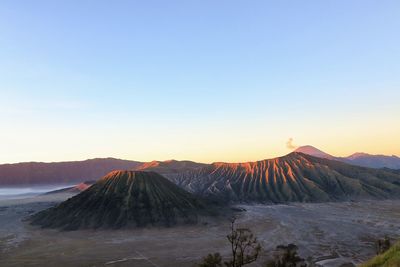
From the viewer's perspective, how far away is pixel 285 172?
122 meters

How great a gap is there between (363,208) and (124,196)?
53461 millimetres

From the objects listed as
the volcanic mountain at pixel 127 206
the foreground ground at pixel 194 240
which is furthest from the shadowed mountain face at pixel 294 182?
the volcanic mountain at pixel 127 206

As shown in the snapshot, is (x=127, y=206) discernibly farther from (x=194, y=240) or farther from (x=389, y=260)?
(x=389, y=260)

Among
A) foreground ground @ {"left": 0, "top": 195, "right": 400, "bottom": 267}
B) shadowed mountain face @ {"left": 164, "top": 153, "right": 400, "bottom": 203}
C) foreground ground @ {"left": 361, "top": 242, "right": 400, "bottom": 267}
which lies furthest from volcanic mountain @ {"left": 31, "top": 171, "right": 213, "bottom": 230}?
foreground ground @ {"left": 361, "top": 242, "right": 400, "bottom": 267}

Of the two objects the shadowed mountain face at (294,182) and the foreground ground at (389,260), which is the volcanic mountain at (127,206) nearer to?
the shadowed mountain face at (294,182)

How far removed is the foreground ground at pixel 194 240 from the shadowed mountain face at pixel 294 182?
77.2 feet

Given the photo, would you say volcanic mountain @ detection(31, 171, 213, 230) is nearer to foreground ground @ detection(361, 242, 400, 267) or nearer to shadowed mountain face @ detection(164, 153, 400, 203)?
shadowed mountain face @ detection(164, 153, 400, 203)

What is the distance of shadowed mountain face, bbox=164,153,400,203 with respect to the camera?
10488 cm

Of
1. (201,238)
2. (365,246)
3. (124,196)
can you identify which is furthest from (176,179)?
(365,246)

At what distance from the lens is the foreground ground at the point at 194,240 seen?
44.7m

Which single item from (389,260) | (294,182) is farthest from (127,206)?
(389,260)

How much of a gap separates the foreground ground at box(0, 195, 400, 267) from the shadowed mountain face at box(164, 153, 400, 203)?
23.5m

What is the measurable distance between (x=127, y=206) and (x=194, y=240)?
23.6 meters

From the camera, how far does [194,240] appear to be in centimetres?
5519
